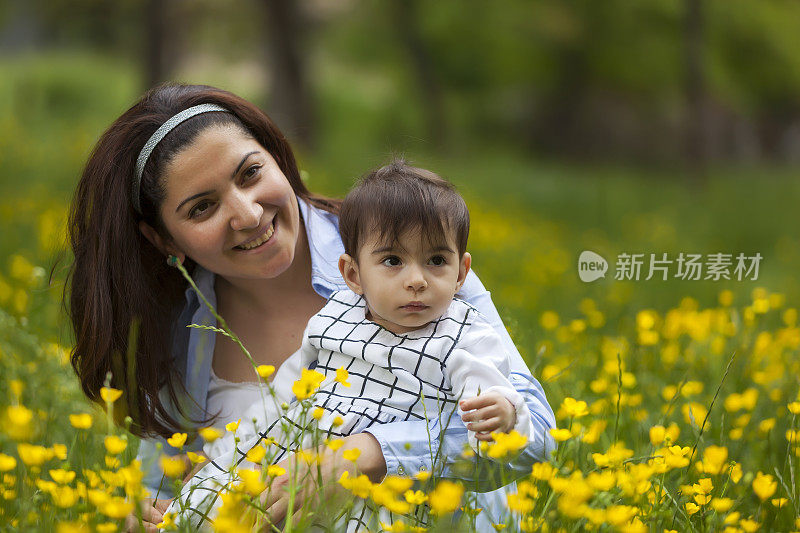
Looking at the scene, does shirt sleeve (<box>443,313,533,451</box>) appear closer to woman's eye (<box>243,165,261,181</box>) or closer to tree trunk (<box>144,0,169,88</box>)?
woman's eye (<box>243,165,261,181</box>)

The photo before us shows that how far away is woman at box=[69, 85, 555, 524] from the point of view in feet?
7.01

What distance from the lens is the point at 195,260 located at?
2.31 meters

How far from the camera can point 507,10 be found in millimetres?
12969

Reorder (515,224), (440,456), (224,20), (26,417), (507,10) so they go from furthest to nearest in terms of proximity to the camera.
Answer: (224,20), (507,10), (515,224), (440,456), (26,417)

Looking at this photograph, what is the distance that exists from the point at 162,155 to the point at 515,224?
5.27 meters

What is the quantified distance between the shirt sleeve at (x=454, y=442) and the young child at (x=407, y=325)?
4cm

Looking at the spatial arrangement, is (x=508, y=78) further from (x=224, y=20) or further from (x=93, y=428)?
(x=93, y=428)

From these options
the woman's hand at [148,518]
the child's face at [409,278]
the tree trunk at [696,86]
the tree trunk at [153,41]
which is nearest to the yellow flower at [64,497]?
the woman's hand at [148,518]

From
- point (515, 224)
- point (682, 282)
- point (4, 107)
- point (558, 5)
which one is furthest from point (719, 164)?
point (4, 107)

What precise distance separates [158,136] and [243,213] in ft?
1.04

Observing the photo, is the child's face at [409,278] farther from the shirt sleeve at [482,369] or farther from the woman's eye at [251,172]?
the woman's eye at [251,172]

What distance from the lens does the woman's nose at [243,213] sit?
6.84 ft

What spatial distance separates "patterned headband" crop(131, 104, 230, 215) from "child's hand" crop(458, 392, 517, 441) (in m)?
1.04

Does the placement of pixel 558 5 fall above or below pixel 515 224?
above
